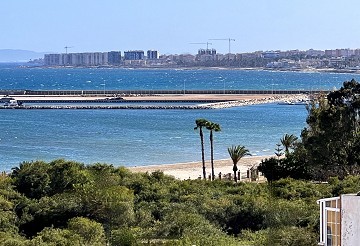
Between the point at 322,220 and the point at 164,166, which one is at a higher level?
the point at 322,220

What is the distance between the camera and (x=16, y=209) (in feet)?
78.9

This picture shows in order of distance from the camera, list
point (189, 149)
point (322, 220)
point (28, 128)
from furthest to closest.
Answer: point (28, 128) < point (189, 149) < point (322, 220)

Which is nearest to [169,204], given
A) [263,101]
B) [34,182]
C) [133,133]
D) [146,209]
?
[146,209]

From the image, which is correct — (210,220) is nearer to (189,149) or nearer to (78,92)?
(189,149)

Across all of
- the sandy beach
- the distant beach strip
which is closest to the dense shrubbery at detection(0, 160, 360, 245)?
the sandy beach

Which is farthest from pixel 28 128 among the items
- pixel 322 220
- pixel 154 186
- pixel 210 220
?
pixel 322 220

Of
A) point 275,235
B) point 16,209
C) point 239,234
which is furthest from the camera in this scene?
point 16,209

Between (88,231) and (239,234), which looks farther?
(239,234)

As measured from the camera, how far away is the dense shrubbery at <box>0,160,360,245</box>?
19047 millimetres

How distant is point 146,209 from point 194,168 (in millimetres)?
25484

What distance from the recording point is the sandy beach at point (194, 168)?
150 ft

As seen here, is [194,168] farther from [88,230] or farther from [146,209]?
[88,230]

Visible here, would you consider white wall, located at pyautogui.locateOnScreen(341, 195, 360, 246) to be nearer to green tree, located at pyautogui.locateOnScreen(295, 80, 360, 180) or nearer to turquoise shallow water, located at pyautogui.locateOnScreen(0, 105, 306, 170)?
green tree, located at pyautogui.locateOnScreen(295, 80, 360, 180)

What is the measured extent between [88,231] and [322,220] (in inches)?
331
